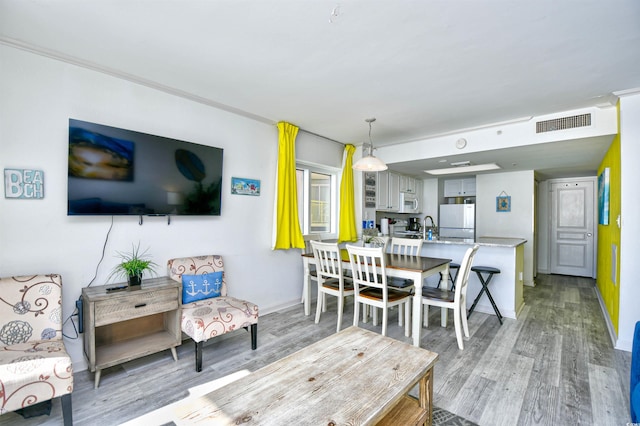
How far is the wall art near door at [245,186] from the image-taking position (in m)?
3.52

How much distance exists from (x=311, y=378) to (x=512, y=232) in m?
5.83

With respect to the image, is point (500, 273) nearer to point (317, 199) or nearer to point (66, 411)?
point (317, 199)

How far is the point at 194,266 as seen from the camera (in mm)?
2973

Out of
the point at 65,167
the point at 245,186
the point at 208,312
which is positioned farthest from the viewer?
the point at 245,186

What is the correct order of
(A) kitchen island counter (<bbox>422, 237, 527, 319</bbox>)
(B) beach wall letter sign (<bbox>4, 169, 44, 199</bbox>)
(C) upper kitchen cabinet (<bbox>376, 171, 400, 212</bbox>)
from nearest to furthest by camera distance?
(B) beach wall letter sign (<bbox>4, 169, 44, 199</bbox>) < (A) kitchen island counter (<bbox>422, 237, 527, 319</bbox>) < (C) upper kitchen cabinet (<bbox>376, 171, 400, 212</bbox>)

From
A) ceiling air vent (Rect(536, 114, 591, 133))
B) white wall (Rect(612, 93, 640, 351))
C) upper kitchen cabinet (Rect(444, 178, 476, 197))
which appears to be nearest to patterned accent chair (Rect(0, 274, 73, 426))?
white wall (Rect(612, 93, 640, 351))

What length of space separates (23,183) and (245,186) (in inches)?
75.7

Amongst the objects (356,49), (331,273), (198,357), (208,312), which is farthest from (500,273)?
(198,357)

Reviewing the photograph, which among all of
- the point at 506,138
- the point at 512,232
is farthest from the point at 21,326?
the point at 512,232

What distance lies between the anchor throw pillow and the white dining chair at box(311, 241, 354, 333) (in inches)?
44.9

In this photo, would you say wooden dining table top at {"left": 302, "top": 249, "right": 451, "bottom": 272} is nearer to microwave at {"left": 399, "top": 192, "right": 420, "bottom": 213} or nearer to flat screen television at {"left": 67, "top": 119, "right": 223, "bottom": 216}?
flat screen television at {"left": 67, "top": 119, "right": 223, "bottom": 216}

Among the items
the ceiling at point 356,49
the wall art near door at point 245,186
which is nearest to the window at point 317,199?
the wall art near door at point 245,186

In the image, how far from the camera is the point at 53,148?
2.31m

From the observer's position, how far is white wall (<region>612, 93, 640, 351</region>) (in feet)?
9.24
